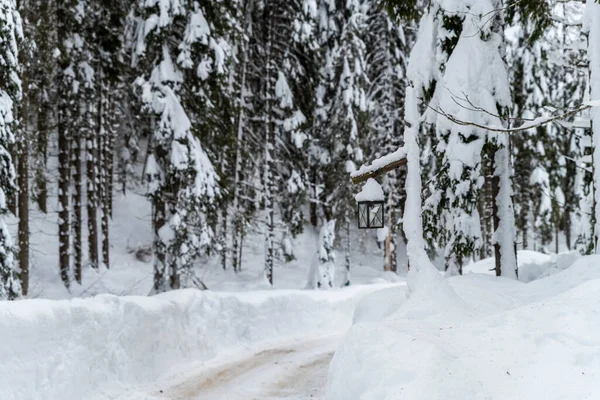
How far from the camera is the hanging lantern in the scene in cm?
771

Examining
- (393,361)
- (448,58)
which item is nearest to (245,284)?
(448,58)

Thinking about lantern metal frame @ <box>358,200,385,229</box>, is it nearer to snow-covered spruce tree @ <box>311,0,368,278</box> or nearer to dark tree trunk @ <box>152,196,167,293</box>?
dark tree trunk @ <box>152,196,167,293</box>

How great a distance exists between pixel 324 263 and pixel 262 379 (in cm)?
1149

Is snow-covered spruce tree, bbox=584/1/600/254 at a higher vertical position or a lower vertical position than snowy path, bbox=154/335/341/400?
higher

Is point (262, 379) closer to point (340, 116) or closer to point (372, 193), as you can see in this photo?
point (372, 193)

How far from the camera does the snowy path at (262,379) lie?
7582mm

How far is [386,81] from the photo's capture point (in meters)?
25.2

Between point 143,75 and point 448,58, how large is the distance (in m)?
7.43

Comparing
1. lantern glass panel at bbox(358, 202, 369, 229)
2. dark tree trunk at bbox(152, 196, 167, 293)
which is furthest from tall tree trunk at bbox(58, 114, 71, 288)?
lantern glass panel at bbox(358, 202, 369, 229)

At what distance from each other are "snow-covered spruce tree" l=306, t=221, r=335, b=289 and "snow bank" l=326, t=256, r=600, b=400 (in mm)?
13916

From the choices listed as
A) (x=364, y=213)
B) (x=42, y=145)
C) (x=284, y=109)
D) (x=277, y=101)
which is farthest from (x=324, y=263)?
(x=364, y=213)

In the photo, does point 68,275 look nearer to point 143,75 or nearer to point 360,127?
point 143,75

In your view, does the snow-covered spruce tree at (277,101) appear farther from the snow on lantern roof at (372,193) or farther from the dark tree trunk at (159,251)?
the snow on lantern roof at (372,193)

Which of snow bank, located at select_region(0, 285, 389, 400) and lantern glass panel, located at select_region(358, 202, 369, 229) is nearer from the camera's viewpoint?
snow bank, located at select_region(0, 285, 389, 400)
